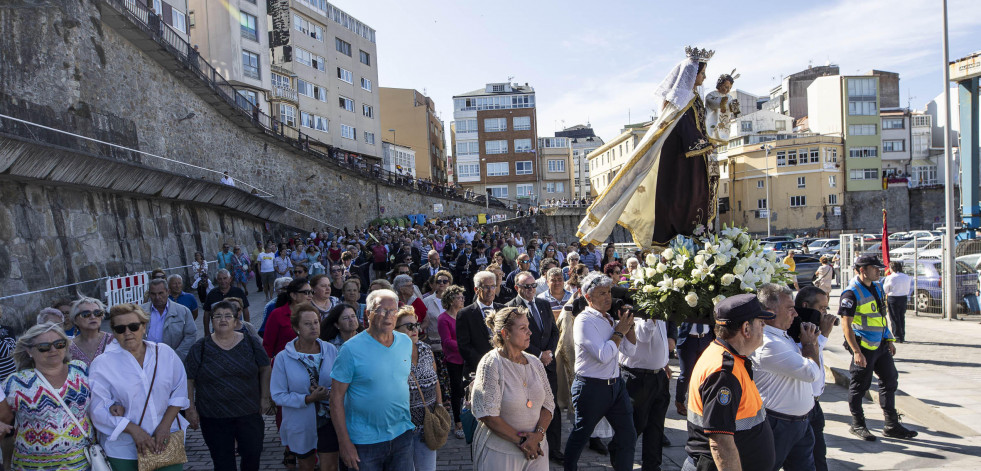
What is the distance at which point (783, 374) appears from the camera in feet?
13.1

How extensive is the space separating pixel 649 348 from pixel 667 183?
1441 mm

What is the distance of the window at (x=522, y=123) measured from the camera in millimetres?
66750

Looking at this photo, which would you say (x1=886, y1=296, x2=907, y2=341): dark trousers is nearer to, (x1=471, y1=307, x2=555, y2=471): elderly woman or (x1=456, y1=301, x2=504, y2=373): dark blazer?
(x1=456, y1=301, x2=504, y2=373): dark blazer

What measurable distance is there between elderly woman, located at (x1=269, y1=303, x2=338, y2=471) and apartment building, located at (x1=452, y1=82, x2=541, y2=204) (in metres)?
61.7

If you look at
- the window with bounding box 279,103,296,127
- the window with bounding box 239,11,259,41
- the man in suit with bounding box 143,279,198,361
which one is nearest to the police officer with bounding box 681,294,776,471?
the man in suit with bounding box 143,279,198,361

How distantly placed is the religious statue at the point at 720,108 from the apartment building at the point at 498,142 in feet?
201

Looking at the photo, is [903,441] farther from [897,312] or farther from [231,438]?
[231,438]

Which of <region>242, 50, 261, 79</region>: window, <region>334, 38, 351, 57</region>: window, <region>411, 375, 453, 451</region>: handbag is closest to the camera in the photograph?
<region>411, 375, 453, 451</region>: handbag

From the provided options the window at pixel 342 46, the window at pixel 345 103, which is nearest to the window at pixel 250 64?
the window at pixel 345 103

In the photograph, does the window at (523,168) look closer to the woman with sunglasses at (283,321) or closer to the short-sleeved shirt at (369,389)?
the woman with sunglasses at (283,321)

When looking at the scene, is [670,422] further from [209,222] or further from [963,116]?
[963,116]

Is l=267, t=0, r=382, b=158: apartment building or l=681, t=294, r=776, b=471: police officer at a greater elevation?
l=267, t=0, r=382, b=158: apartment building

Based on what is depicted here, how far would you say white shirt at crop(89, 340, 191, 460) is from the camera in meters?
4.00

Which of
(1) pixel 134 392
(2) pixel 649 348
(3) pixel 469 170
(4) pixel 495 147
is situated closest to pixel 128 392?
(1) pixel 134 392
